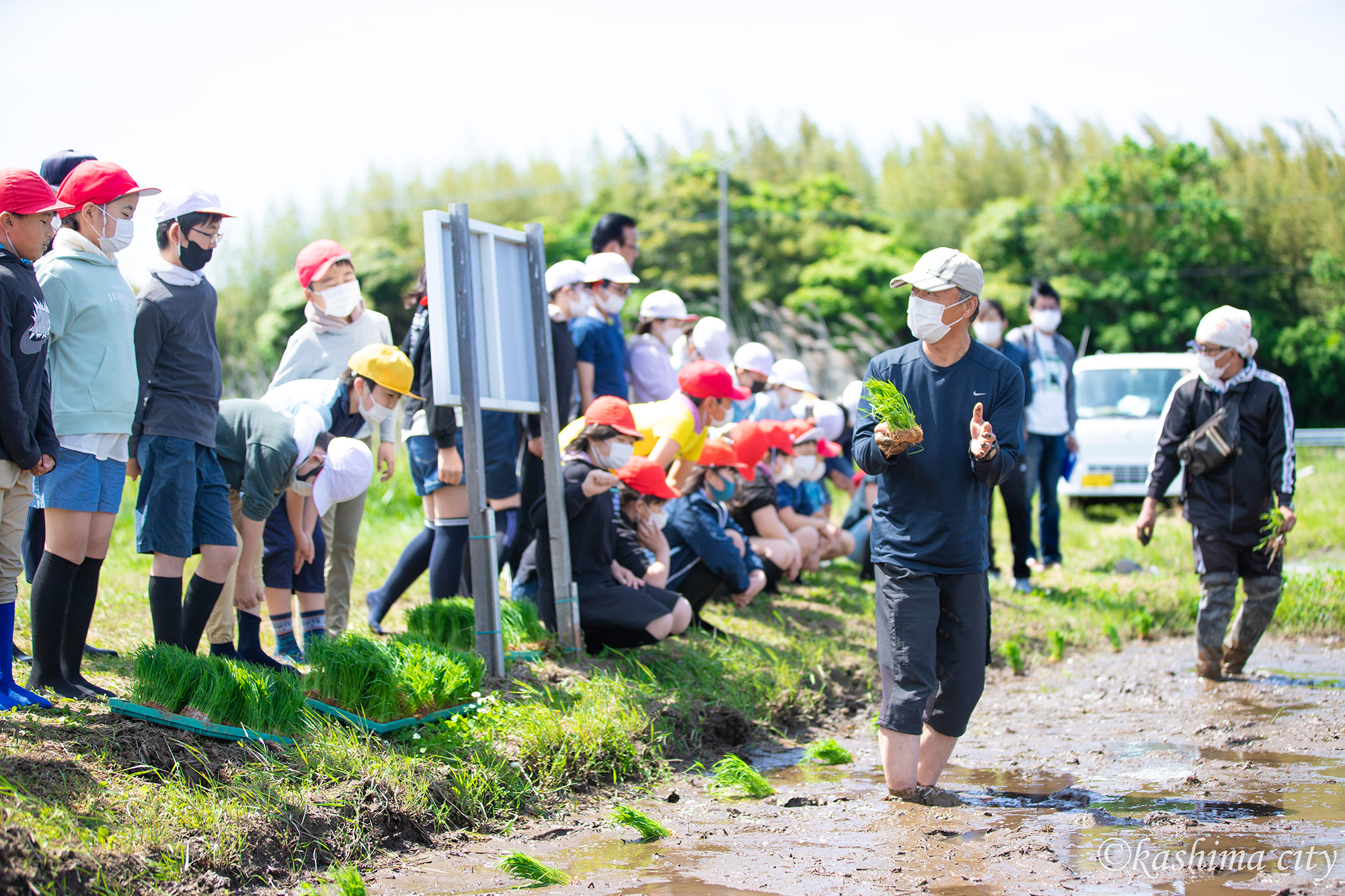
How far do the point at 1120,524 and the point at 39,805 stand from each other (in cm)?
1219

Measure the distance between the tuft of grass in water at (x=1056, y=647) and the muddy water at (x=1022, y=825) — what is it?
4.55 ft

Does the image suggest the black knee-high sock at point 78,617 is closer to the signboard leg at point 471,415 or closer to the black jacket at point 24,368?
the black jacket at point 24,368

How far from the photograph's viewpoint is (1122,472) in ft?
48.4

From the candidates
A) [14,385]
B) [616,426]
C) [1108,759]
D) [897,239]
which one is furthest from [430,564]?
[897,239]

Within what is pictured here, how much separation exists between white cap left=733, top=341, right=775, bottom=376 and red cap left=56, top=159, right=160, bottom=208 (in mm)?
4877

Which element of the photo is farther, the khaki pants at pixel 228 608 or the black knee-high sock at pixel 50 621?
the khaki pants at pixel 228 608

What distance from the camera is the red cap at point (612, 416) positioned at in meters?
6.07

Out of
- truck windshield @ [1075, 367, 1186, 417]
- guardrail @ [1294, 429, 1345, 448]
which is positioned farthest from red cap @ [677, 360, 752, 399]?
guardrail @ [1294, 429, 1345, 448]

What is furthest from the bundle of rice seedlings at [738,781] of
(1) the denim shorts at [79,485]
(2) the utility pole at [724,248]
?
(2) the utility pole at [724,248]

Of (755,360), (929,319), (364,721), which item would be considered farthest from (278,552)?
(755,360)

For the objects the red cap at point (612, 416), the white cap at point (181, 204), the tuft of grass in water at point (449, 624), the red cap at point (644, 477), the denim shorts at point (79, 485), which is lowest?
the tuft of grass in water at point (449, 624)

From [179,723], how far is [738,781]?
2102 millimetres

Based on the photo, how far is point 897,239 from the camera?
33.5 meters

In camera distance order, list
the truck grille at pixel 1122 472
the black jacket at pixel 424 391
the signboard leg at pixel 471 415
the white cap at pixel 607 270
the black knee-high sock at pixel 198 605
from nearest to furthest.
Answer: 1. the black knee-high sock at pixel 198 605
2. the signboard leg at pixel 471 415
3. the black jacket at pixel 424 391
4. the white cap at pixel 607 270
5. the truck grille at pixel 1122 472
